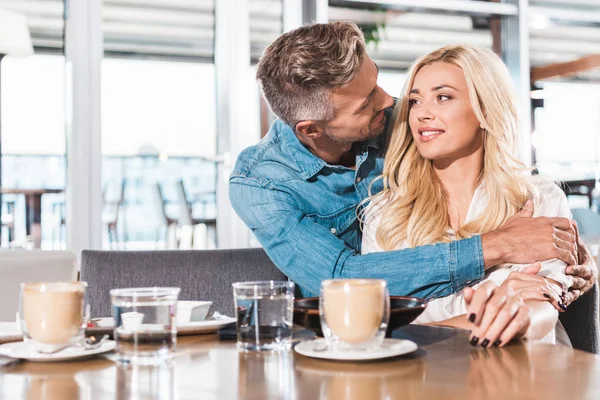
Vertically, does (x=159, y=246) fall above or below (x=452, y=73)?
below

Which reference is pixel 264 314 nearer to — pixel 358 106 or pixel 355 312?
pixel 355 312

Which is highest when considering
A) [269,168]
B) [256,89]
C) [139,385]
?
[256,89]

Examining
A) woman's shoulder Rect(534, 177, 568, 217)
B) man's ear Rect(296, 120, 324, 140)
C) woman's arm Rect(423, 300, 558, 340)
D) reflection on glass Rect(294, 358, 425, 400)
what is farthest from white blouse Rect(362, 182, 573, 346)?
reflection on glass Rect(294, 358, 425, 400)

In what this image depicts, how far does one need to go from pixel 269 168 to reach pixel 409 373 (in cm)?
115

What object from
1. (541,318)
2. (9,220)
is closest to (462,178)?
(541,318)

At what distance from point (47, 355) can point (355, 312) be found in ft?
1.36

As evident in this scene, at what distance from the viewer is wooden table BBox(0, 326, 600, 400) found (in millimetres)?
833

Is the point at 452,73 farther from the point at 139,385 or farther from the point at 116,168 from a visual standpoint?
the point at 116,168

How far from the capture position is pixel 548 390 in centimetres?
82

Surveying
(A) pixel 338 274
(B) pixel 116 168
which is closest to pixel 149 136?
(B) pixel 116 168

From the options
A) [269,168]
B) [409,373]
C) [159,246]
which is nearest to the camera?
[409,373]

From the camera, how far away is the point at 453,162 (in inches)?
81.8

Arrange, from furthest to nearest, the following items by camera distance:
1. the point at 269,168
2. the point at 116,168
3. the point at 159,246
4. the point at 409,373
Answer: the point at 159,246
the point at 116,168
the point at 269,168
the point at 409,373

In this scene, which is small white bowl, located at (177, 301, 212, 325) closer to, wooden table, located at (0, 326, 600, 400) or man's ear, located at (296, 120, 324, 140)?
wooden table, located at (0, 326, 600, 400)
